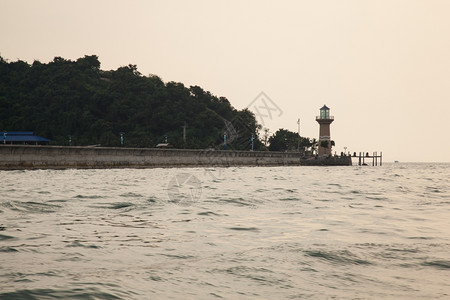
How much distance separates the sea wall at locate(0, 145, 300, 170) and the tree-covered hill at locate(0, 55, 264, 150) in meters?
12.1

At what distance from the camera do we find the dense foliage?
90.4 m

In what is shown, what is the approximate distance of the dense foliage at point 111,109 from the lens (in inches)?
3561

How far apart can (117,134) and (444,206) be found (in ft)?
270

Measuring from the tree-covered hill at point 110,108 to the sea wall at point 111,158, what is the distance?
1214cm

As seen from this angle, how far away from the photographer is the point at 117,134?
302 feet

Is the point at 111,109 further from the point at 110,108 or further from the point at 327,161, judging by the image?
the point at 327,161

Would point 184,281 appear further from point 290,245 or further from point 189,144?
point 189,144

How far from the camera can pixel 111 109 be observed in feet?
316

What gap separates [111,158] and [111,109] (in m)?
47.9

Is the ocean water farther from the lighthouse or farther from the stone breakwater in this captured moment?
the lighthouse

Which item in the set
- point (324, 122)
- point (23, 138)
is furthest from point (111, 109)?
point (324, 122)

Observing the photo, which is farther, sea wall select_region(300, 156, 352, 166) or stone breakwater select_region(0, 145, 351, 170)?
sea wall select_region(300, 156, 352, 166)

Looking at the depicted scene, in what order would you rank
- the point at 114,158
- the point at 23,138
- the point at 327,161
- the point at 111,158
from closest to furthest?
1. the point at 111,158
2. the point at 114,158
3. the point at 23,138
4. the point at 327,161

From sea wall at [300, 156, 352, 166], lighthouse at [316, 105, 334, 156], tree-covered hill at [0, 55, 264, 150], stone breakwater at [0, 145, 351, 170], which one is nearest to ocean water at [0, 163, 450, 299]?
stone breakwater at [0, 145, 351, 170]
